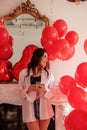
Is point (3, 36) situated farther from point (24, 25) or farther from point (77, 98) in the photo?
point (77, 98)

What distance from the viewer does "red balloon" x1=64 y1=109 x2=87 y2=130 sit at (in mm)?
2844

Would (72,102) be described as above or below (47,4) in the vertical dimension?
below

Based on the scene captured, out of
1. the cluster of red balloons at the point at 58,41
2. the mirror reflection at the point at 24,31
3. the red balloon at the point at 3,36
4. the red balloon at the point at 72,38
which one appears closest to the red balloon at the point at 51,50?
the cluster of red balloons at the point at 58,41


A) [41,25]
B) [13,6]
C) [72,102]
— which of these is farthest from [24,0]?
[72,102]

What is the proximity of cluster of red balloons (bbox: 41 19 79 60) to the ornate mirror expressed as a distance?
372 mm

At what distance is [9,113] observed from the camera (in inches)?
146

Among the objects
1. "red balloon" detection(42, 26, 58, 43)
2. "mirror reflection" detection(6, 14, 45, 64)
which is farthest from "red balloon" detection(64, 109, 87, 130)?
"mirror reflection" detection(6, 14, 45, 64)

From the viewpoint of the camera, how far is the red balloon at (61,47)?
3762 millimetres

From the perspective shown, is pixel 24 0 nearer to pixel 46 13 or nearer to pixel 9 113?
pixel 46 13

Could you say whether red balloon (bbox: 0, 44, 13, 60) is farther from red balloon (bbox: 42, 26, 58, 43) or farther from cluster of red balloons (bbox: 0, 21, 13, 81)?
red balloon (bbox: 42, 26, 58, 43)

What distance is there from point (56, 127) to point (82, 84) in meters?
0.71

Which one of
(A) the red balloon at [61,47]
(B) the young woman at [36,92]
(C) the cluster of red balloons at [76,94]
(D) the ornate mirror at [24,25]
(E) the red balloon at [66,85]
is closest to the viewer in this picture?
(C) the cluster of red balloons at [76,94]

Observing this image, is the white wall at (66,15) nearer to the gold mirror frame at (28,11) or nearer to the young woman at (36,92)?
the gold mirror frame at (28,11)

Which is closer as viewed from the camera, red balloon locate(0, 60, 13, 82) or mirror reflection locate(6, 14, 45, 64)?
red balloon locate(0, 60, 13, 82)
